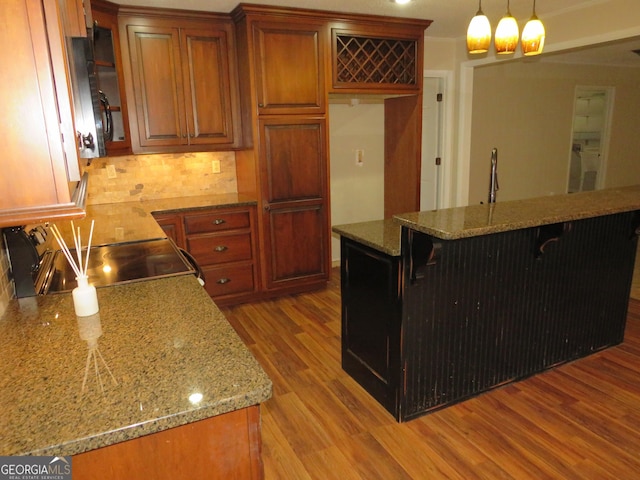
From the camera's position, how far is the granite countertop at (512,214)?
1811mm

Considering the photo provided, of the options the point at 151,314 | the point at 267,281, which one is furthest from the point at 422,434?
the point at 267,281

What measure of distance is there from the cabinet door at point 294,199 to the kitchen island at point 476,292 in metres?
1.35

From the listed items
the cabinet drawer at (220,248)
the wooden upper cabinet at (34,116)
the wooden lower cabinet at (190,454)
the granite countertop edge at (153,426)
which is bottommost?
the cabinet drawer at (220,248)

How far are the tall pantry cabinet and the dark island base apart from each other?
53.5 inches

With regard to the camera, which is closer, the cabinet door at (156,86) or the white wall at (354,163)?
the cabinet door at (156,86)

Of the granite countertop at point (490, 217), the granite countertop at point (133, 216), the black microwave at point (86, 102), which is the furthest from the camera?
the granite countertop at point (133, 216)

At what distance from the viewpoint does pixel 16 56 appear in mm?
881

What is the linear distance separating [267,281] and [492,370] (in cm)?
201

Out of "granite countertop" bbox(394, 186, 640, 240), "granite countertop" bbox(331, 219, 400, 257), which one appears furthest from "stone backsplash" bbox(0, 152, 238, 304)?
"granite countertop" bbox(394, 186, 640, 240)

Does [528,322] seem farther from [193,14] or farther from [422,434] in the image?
[193,14]

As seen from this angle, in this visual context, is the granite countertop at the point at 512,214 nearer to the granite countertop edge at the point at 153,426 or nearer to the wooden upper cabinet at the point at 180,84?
the granite countertop edge at the point at 153,426

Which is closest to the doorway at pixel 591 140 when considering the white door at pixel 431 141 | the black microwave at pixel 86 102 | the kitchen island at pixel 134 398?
the white door at pixel 431 141

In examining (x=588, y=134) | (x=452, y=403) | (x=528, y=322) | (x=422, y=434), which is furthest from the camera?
(x=588, y=134)

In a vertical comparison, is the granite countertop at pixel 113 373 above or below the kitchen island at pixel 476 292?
above
